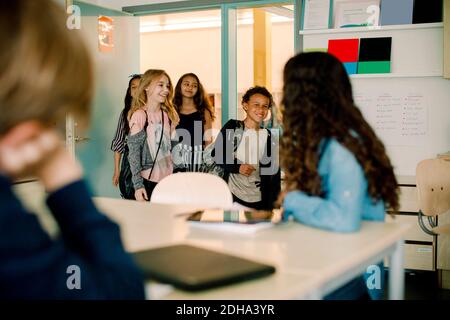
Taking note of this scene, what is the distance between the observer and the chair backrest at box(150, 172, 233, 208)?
7.80ft

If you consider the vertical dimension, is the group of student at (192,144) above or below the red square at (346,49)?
below

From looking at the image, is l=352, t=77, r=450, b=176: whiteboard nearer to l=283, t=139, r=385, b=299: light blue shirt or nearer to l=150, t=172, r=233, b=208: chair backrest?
l=150, t=172, r=233, b=208: chair backrest

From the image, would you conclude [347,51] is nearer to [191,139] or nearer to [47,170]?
[191,139]

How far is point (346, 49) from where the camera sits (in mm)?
4441

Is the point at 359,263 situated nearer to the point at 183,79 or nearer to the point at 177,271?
the point at 177,271

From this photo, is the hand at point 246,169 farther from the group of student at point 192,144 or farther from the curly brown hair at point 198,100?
the curly brown hair at point 198,100

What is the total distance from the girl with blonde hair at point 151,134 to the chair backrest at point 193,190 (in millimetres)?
934

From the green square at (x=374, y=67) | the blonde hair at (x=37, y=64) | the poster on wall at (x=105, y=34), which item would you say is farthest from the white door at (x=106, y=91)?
the blonde hair at (x=37, y=64)

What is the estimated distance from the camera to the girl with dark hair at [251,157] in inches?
142

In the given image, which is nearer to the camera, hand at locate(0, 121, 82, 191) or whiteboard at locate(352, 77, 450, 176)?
hand at locate(0, 121, 82, 191)
